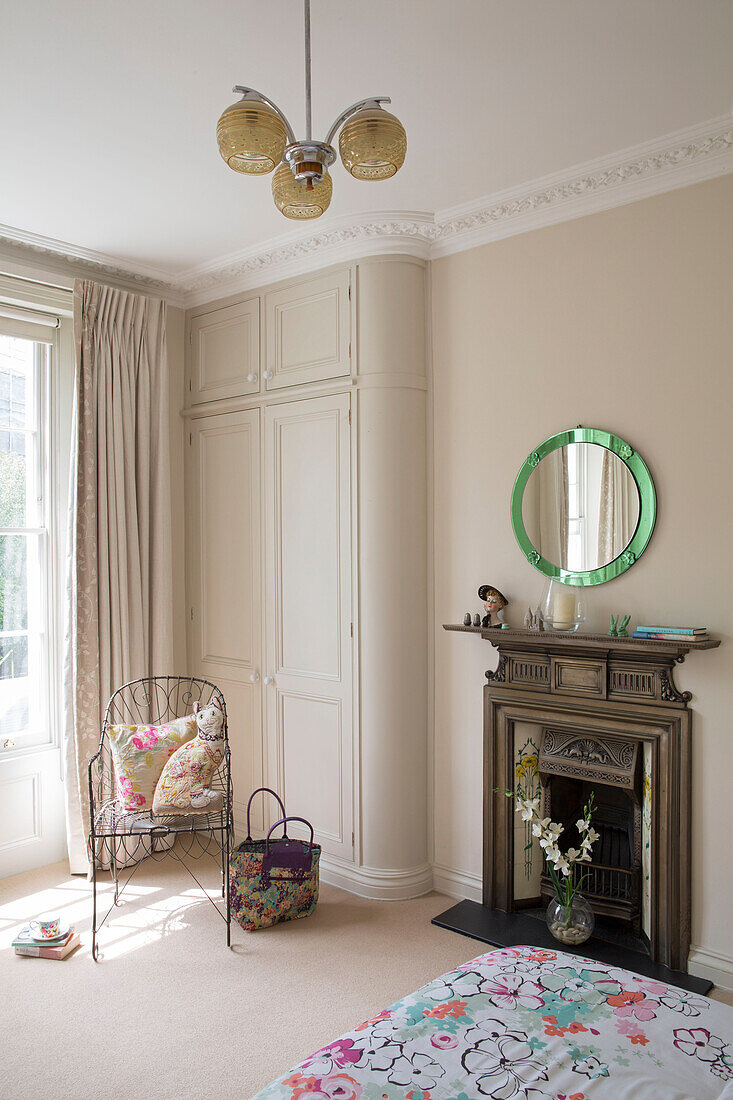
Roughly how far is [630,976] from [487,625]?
1622 mm

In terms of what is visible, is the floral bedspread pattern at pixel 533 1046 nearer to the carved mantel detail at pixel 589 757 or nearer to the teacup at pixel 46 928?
the carved mantel detail at pixel 589 757

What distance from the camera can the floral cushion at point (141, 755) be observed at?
326 cm

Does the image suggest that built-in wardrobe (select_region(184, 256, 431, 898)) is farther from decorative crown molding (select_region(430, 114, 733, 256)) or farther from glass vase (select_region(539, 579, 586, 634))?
glass vase (select_region(539, 579, 586, 634))

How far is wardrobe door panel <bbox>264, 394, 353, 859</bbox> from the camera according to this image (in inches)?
142

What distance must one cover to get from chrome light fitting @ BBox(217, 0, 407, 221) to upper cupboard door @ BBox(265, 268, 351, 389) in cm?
176

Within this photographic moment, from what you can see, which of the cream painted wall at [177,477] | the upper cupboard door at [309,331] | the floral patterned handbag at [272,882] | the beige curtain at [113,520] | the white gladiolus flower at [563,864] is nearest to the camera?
the white gladiolus flower at [563,864]

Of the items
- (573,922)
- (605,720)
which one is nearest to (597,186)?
(605,720)

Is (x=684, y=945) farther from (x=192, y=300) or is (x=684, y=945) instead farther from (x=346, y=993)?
(x=192, y=300)

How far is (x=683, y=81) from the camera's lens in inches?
93.1

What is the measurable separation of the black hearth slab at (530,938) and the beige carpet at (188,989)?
0.26 ft

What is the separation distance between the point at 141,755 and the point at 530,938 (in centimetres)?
173

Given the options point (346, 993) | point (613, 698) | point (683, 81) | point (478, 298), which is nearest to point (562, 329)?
point (478, 298)

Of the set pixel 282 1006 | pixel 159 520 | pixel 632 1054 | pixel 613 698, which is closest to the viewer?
pixel 632 1054

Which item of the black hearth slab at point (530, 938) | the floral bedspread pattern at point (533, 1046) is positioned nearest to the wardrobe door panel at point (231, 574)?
the black hearth slab at point (530, 938)
